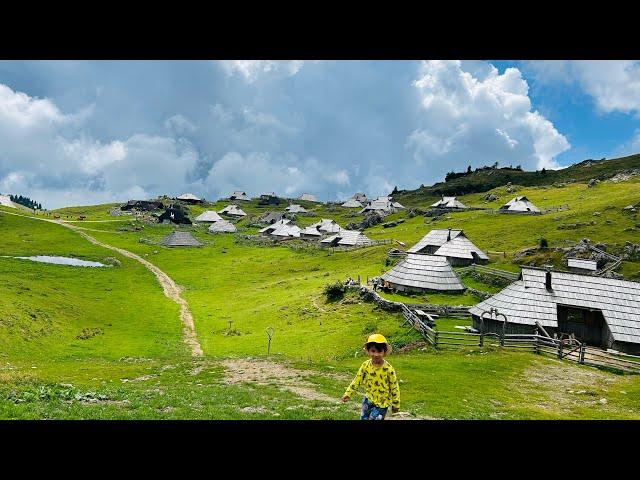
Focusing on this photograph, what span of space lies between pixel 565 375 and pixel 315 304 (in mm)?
25311

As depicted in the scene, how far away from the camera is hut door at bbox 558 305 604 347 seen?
Answer: 3481 cm

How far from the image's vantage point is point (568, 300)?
35.2 meters

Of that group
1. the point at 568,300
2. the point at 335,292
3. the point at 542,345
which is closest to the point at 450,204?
the point at 335,292

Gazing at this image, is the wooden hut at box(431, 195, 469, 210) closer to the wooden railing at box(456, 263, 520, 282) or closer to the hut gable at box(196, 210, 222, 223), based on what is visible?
the hut gable at box(196, 210, 222, 223)

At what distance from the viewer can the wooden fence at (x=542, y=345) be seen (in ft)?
96.1

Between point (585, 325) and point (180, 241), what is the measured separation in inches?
3204

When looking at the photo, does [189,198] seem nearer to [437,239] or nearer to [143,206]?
[143,206]

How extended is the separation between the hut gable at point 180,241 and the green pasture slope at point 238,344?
19.0 ft

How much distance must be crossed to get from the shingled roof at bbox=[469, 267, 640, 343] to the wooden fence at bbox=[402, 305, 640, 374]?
74.1 inches
